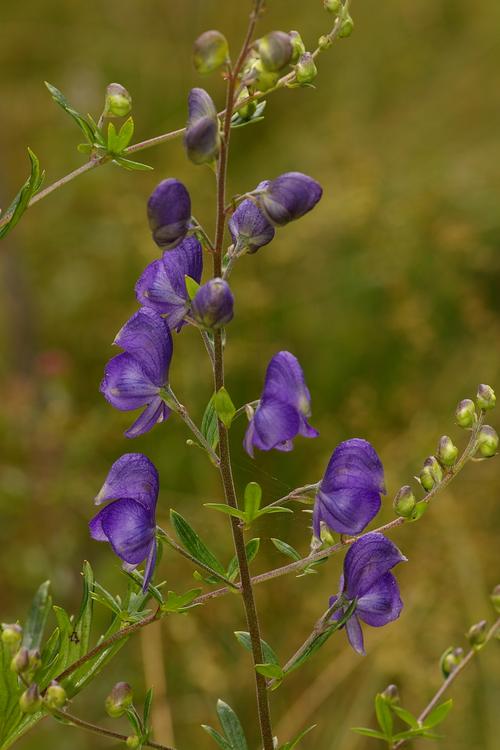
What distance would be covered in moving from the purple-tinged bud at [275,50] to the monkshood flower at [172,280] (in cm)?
32

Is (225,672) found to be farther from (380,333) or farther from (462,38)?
(462,38)

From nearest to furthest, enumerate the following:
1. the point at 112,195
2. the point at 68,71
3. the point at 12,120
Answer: the point at 112,195 → the point at 12,120 → the point at 68,71

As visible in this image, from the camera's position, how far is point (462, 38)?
234 inches

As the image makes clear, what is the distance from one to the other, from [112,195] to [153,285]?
3.18m

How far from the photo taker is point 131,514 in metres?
1.40

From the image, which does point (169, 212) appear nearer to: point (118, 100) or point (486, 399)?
point (118, 100)

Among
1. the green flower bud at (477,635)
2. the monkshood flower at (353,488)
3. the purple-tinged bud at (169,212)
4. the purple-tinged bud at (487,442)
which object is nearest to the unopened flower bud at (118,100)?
the purple-tinged bud at (169,212)

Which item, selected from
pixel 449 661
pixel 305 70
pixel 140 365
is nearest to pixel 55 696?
→ pixel 140 365

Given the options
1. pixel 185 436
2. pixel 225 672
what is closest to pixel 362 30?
pixel 185 436

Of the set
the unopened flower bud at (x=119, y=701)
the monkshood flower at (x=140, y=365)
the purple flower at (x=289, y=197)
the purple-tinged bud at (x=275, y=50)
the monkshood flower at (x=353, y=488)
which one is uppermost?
the purple-tinged bud at (x=275, y=50)

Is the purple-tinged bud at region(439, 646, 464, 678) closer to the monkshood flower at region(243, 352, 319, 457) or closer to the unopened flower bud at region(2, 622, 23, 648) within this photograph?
the monkshood flower at region(243, 352, 319, 457)

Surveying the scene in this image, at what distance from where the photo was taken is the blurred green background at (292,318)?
3.14 meters

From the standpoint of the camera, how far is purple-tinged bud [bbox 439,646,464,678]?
166cm

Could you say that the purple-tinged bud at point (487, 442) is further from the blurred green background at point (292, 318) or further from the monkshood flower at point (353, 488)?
the blurred green background at point (292, 318)
